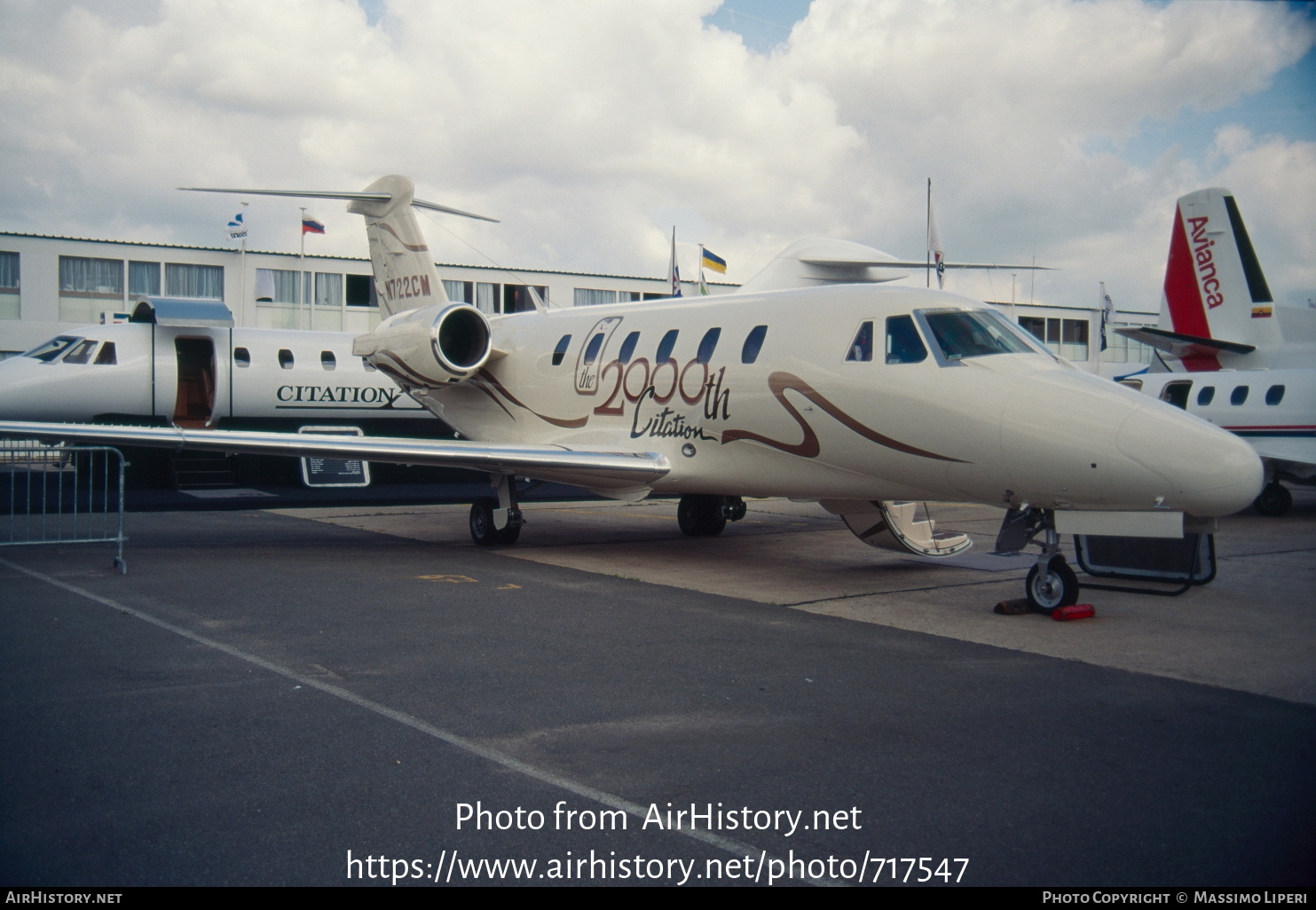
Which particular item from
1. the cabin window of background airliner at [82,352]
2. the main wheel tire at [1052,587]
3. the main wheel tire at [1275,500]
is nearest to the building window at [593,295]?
the cabin window of background airliner at [82,352]

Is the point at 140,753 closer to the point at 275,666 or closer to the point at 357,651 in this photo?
the point at 275,666

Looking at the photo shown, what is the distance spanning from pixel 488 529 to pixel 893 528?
16.4 ft

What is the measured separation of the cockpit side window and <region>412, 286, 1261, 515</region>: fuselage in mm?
15

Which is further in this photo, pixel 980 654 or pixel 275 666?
pixel 980 654

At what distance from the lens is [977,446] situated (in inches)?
323

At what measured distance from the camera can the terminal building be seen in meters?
33.6

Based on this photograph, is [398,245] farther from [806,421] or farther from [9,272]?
[9,272]

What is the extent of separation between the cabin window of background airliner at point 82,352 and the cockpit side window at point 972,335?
1702 centimetres

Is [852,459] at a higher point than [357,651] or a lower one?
higher

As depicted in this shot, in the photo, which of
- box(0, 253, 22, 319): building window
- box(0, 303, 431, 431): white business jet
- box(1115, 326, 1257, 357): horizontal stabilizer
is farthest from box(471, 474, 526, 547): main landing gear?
box(0, 253, 22, 319): building window

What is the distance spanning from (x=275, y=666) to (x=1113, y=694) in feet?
16.5

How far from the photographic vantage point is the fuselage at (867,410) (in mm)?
7473

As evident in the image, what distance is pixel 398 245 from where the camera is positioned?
1648 cm

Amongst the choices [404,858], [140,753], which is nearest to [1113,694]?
[404,858]
